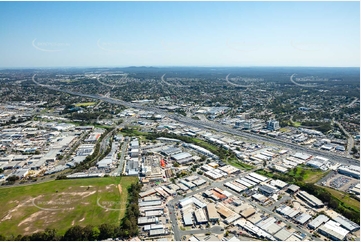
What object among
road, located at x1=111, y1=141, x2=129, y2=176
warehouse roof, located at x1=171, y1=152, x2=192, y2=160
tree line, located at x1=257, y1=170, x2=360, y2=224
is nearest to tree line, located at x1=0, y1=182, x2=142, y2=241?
road, located at x1=111, y1=141, x2=129, y2=176

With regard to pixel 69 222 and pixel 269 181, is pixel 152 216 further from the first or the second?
pixel 269 181

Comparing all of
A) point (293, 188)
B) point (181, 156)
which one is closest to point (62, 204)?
point (181, 156)

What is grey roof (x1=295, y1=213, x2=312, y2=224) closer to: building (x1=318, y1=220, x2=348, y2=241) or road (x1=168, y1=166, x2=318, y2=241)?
road (x1=168, y1=166, x2=318, y2=241)

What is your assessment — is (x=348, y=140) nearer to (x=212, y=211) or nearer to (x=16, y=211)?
(x=212, y=211)

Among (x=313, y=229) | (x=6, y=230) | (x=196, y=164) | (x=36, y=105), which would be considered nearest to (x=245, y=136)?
(x=196, y=164)

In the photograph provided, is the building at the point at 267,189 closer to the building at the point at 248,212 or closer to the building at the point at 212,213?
the building at the point at 248,212

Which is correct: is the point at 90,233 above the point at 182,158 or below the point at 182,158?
above

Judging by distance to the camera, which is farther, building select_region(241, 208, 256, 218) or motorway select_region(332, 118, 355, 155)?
motorway select_region(332, 118, 355, 155)
